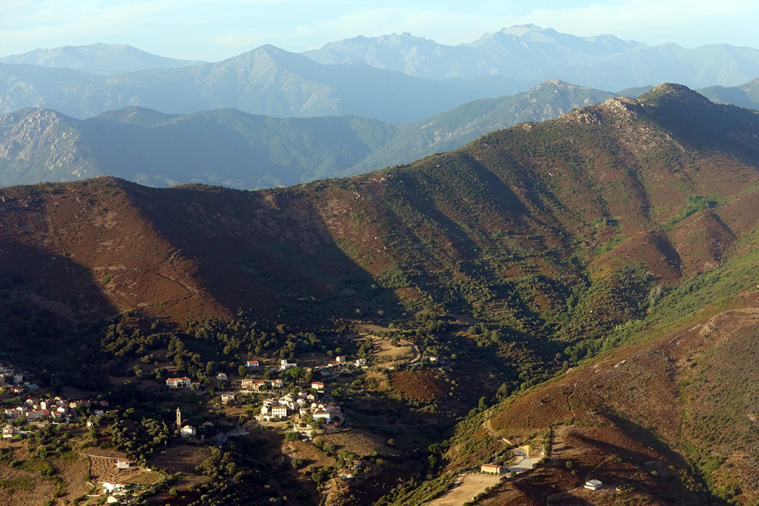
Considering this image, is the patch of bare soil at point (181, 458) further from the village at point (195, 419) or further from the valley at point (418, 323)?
the valley at point (418, 323)

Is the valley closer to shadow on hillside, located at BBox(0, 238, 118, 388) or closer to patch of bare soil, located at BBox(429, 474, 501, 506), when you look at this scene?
shadow on hillside, located at BBox(0, 238, 118, 388)

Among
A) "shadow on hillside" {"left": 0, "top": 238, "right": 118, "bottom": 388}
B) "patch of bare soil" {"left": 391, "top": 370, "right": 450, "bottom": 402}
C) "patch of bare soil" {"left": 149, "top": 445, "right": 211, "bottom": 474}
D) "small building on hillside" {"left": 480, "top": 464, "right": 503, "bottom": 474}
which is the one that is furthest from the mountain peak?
"patch of bare soil" {"left": 149, "top": 445, "right": 211, "bottom": 474}

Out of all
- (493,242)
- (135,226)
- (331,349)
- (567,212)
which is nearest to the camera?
(331,349)

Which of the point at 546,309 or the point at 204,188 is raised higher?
the point at 204,188

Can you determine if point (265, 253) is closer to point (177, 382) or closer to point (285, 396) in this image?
point (177, 382)

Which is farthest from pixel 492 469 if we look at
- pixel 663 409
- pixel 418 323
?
pixel 418 323

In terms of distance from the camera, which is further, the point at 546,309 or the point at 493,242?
the point at 493,242

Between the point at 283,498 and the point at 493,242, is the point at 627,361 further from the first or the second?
the point at 493,242

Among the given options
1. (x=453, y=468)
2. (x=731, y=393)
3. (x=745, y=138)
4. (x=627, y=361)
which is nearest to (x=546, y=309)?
(x=627, y=361)

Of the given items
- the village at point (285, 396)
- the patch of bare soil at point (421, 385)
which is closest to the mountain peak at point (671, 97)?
the patch of bare soil at point (421, 385)
